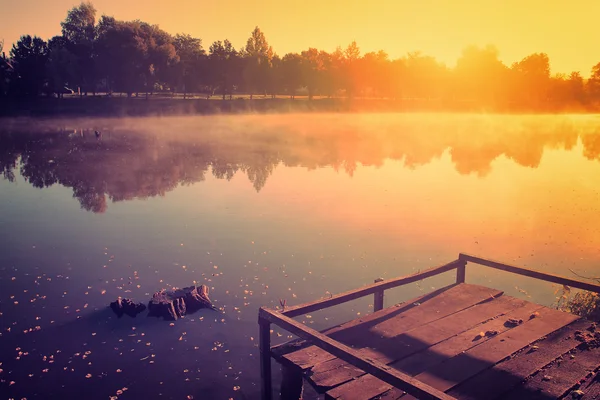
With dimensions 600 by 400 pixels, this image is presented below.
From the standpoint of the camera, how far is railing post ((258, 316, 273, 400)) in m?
9.88

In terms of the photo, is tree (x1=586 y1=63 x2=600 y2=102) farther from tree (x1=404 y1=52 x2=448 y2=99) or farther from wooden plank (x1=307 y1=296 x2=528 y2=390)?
wooden plank (x1=307 y1=296 x2=528 y2=390)

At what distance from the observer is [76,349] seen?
13.3m

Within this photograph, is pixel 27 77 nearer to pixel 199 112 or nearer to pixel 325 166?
pixel 199 112

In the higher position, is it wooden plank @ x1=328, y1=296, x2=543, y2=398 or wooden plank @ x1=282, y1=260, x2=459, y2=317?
wooden plank @ x1=282, y1=260, x2=459, y2=317

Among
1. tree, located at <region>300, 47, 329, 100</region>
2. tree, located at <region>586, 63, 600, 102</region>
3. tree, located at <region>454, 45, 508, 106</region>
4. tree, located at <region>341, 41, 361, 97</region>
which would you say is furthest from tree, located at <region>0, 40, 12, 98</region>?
tree, located at <region>586, 63, 600, 102</region>

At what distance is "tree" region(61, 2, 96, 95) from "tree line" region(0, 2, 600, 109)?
23cm

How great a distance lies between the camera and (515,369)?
9.00 metres

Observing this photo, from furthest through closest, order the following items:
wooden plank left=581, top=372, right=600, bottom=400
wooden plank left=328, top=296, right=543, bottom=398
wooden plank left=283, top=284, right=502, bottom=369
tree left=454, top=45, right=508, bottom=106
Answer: tree left=454, top=45, right=508, bottom=106 → wooden plank left=283, top=284, right=502, bottom=369 → wooden plank left=328, top=296, right=543, bottom=398 → wooden plank left=581, top=372, right=600, bottom=400

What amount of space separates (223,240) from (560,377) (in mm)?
16751

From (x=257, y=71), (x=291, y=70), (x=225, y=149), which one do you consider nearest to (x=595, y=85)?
(x=291, y=70)

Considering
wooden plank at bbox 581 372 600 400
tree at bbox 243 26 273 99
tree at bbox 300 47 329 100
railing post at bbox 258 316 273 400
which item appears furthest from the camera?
tree at bbox 300 47 329 100

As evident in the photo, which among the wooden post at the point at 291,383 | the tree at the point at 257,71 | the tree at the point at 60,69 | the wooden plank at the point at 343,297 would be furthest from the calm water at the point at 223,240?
the tree at the point at 257,71

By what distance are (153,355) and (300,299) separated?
5425mm

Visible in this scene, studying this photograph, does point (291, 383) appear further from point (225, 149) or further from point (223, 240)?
point (225, 149)
